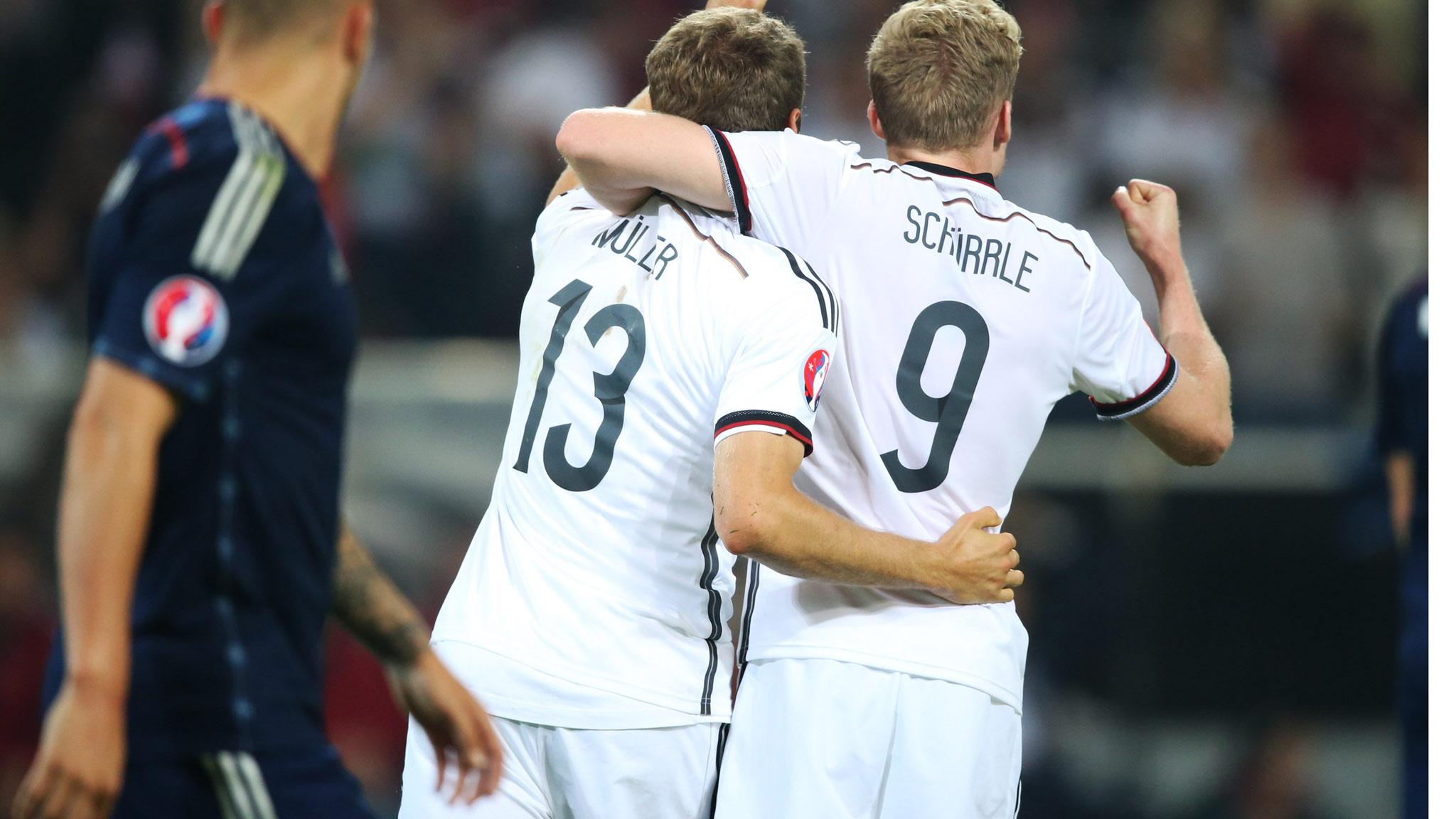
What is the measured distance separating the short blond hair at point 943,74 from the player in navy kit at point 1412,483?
250 centimetres

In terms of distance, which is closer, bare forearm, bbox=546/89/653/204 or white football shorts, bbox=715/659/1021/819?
white football shorts, bbox=715/659/1021/819

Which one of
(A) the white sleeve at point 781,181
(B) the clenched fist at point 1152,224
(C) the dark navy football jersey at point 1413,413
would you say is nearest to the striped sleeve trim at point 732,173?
(A) the white sleeve at point 781,181

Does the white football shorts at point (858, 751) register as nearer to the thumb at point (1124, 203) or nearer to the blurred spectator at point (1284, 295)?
the thumb at point (1124, 203)

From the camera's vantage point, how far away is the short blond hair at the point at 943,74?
404 cm

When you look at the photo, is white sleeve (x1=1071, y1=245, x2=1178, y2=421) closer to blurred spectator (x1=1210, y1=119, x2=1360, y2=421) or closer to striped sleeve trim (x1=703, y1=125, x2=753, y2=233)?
striped sleeve trim (x1=703, y1=125, x2=753, y2=233)

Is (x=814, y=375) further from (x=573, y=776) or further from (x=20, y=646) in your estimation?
(x=20, y=646)

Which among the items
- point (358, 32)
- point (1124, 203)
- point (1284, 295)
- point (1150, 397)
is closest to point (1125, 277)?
point (1284, 295)

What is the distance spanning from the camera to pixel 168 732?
263 cm

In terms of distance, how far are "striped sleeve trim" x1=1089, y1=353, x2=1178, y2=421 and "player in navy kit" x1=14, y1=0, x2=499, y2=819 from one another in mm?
2139

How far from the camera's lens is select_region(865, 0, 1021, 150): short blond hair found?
13.2 ft

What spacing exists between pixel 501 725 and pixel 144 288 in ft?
5.00

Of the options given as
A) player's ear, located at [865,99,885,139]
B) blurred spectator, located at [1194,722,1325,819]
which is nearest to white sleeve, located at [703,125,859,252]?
player's ear, located at [865,99,885,139]

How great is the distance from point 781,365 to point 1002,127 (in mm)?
1053

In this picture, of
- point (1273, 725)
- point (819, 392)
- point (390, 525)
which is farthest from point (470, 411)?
point (819, 392)
